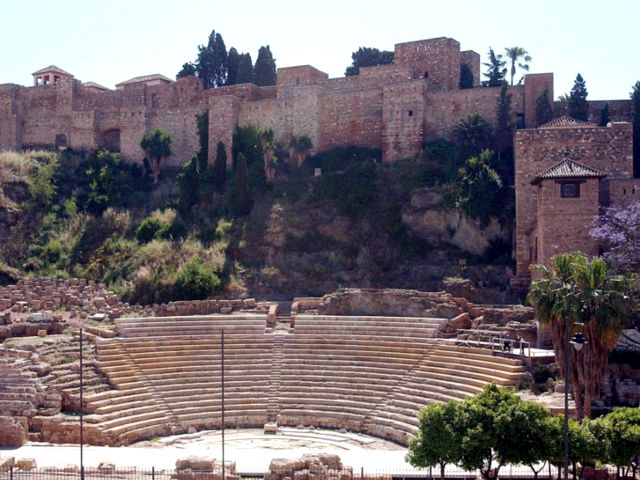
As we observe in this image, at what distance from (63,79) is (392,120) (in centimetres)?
2329

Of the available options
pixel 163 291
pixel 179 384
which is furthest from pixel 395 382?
pixel 163 291

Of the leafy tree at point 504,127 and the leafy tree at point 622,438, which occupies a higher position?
the leafy tree at point 504,127

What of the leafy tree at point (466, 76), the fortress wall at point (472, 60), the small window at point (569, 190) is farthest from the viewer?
the fortress wall at point (472, 60)

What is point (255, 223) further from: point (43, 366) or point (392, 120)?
point (43, 366)

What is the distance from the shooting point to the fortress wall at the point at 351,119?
44.0 m

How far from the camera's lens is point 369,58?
5419 cm

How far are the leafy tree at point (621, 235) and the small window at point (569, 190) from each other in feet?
3.80

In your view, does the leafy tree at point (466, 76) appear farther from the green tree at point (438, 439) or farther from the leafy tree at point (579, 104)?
the green tree at point (438, 439)

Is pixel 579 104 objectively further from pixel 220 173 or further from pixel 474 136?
pixel 220 173

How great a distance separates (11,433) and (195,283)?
13.7 metres

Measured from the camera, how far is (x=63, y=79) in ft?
177

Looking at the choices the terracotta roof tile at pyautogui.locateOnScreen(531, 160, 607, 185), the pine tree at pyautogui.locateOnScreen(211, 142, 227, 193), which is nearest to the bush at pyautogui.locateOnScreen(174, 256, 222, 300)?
the pine tree at pyautogui.locateOnScreen(211, 142, 227, 193)

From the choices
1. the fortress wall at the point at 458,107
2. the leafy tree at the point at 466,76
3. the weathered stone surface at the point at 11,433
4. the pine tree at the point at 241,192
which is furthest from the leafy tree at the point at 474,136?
the weathered stone surface at the point at 11,433

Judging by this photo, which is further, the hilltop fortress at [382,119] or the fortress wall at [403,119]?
the fortress wall at [403,119]
